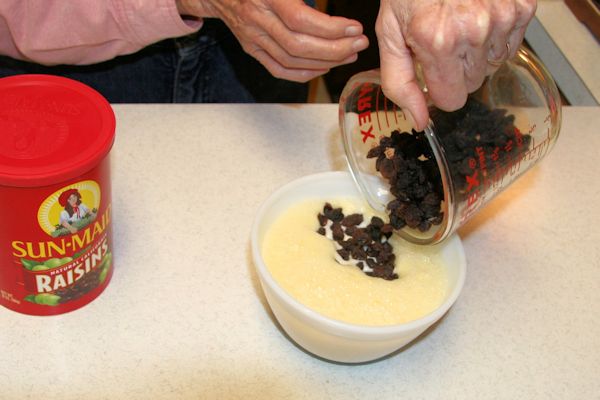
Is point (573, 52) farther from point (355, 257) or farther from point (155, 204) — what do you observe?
point (155, 204)

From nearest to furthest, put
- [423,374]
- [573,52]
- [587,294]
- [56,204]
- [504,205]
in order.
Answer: [56,204] → [423,374] → [587,294] → [504,205] → [573,52]

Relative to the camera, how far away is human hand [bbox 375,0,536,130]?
0.66 metres

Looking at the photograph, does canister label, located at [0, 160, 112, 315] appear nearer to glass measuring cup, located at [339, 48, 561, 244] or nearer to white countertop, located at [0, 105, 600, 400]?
white countertop, located at [0, 105, 600, 400]

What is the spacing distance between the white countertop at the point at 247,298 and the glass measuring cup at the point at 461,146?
0.15 m

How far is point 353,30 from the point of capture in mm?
842

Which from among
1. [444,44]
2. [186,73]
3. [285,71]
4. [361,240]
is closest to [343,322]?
[361,240]

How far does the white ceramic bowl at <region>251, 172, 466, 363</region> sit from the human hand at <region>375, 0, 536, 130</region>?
7.1 inches

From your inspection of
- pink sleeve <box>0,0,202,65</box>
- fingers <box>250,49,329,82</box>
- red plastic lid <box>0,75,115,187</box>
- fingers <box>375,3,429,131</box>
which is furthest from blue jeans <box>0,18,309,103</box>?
fingers <box>375,3,429,131</box>

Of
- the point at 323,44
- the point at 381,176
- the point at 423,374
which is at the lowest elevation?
the point at 423,374

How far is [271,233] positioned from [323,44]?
238 mm

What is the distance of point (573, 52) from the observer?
51.0 inches

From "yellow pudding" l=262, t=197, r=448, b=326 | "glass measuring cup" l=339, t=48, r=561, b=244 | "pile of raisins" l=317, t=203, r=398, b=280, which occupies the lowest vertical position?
"pile of raisins" l=317, t=203, r=398, b=280

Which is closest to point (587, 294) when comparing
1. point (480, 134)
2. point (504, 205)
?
point (504, 205)

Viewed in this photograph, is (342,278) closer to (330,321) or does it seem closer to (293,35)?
(330,321)
